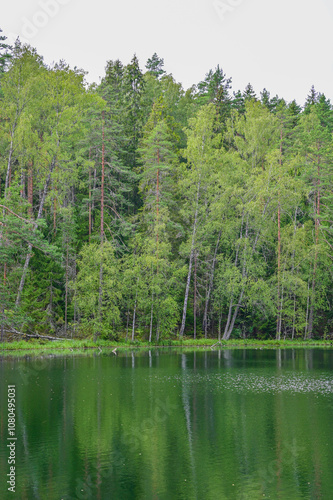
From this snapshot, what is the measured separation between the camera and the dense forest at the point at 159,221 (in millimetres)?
43594

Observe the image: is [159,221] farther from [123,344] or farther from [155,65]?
[155,65]

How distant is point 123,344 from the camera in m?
44.4

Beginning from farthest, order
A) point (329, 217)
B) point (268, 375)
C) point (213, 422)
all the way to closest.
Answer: point (329, 217) < point (268, 375) < point (213, 422)

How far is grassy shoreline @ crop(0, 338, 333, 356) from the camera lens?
37812mm

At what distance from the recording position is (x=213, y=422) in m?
18.3

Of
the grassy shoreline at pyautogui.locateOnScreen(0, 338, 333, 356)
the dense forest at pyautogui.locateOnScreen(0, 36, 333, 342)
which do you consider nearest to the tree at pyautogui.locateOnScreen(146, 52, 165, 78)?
the dense forest at pyautogui.locateOnScreen(0, 36, 333, 342)

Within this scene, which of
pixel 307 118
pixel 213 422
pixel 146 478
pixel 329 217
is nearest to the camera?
pixel 146 478

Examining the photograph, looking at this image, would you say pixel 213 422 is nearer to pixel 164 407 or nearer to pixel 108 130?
pixel 164 407

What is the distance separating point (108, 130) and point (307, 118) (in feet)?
89.6

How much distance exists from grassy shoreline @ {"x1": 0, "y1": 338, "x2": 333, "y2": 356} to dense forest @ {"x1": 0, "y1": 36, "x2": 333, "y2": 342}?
41.8 inches

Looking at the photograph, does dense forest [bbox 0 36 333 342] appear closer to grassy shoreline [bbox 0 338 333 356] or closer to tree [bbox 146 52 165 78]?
grassy shoreline [bbox 0 338 333 356]

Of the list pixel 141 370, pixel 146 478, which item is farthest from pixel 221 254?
pixel 146 478

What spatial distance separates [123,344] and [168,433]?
27.9 metres

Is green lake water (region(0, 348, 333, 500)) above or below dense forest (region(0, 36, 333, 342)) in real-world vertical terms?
below
